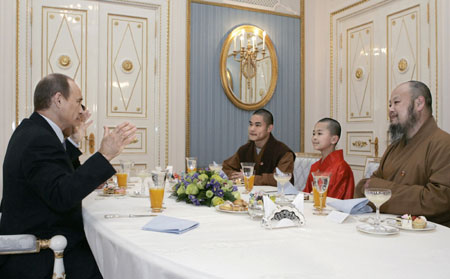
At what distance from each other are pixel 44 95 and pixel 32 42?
10.0 feet

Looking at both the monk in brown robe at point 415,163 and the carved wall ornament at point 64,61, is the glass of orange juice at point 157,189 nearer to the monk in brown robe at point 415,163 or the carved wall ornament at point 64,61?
the monk in brown robe at point 415,163

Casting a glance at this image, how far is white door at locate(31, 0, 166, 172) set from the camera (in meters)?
4.78

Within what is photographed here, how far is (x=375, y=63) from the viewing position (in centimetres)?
513

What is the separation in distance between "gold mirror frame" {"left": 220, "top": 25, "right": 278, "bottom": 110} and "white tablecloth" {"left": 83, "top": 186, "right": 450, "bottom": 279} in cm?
399

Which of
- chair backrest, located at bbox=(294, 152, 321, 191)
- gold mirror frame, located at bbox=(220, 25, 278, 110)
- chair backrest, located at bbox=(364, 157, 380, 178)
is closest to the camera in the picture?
chair backrest, located at bbox=(364, 157, 380, 178)

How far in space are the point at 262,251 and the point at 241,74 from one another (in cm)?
465

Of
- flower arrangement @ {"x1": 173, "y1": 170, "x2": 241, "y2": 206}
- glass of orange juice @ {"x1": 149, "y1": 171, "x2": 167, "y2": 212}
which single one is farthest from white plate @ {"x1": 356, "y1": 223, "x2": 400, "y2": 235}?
glass of orange juice @ {"x1": 149, "y1": 171, "x2": 167, "y2": 212}

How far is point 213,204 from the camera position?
2.04 m

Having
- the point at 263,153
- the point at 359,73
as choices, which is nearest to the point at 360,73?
the point at 359,73

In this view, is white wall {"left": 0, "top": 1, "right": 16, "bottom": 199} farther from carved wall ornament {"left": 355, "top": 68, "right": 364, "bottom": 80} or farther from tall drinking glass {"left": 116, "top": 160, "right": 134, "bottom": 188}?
carved wall ornament {"left": 355, "top": 68, "right": 364, "bottom": 80}

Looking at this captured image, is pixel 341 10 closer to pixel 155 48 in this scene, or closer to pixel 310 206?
pixel 155 48

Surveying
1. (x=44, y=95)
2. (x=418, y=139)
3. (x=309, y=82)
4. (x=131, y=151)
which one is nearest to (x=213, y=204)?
(x=44, y=95)

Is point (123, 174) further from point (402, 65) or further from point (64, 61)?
point (402, 65)

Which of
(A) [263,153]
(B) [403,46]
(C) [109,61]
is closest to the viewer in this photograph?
(A) [263,153]
